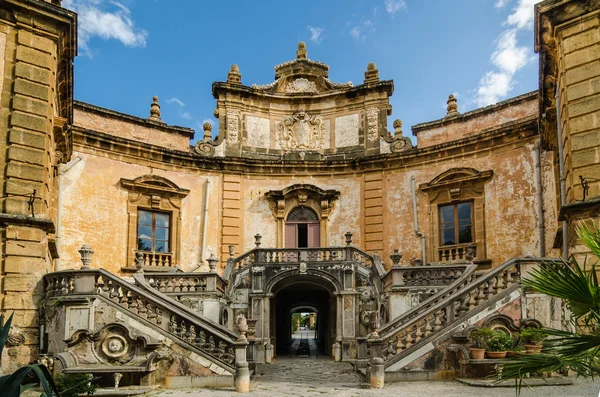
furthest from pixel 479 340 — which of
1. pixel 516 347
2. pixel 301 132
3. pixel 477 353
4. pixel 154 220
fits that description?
pixel 301 132

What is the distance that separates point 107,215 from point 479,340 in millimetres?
12699

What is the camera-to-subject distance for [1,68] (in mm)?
11727

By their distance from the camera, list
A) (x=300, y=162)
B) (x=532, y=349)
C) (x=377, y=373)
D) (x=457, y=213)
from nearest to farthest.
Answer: (x=532, y=349)
(x=377, y=373)
(x=457, y=213)
(x=300, y=162)

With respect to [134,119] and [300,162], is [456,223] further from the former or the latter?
[134,119]

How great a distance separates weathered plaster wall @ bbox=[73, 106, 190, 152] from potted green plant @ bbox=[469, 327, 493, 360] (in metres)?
13.7

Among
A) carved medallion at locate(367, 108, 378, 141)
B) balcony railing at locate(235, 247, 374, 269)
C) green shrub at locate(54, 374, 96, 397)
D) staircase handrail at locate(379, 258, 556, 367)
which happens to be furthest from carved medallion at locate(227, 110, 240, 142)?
green shrub at locate(54, 374, 96, 397)

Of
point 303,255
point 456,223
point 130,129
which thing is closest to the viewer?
point 303,255

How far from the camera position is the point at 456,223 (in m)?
20.0

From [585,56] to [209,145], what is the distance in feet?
45.4

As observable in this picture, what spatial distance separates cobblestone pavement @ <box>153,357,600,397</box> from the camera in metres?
9.75

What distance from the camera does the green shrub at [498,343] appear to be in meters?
11.1

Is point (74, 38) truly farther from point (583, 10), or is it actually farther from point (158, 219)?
point (583, 10)

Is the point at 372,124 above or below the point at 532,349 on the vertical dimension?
above

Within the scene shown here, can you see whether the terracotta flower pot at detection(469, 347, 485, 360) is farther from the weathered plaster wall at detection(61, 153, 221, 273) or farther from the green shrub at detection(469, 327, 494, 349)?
the weathered plaster wall at detection(61, 153, 221, 273)
